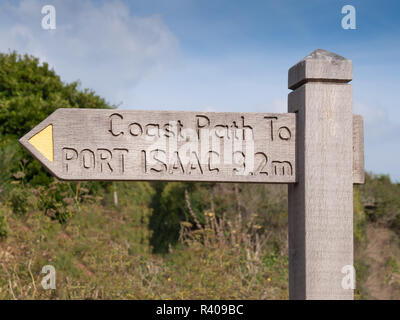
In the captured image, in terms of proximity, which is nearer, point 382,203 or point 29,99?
point 29,99

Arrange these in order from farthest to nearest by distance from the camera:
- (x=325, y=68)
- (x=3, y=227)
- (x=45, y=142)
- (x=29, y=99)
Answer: (x=29, y=99)
(x=3, y=227)
(x=325, y=68)
(x=45, y=142)

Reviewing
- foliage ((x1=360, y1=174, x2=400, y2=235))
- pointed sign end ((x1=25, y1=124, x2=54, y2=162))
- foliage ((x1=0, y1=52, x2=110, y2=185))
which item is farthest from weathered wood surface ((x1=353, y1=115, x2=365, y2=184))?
foliage ((x1=360, y1=174, x2=400, y2=235))

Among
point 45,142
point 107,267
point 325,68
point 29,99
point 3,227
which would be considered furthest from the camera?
point 29,99

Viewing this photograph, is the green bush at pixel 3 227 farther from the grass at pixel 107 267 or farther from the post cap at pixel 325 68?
the post cap at pixel 325 68

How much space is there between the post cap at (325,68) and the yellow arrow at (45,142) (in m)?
1.22

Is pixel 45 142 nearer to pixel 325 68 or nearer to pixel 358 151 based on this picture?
pixel 325 68

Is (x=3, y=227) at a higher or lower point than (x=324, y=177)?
lower

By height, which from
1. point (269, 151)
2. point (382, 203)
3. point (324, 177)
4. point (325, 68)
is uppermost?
point (325, 68)

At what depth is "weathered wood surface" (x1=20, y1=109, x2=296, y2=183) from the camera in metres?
2.07

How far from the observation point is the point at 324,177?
7.06 feet

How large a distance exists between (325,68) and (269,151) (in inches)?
19.2

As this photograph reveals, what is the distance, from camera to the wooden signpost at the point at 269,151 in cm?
207

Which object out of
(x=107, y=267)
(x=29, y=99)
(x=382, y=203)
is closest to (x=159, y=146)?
(x=107, y=267)
